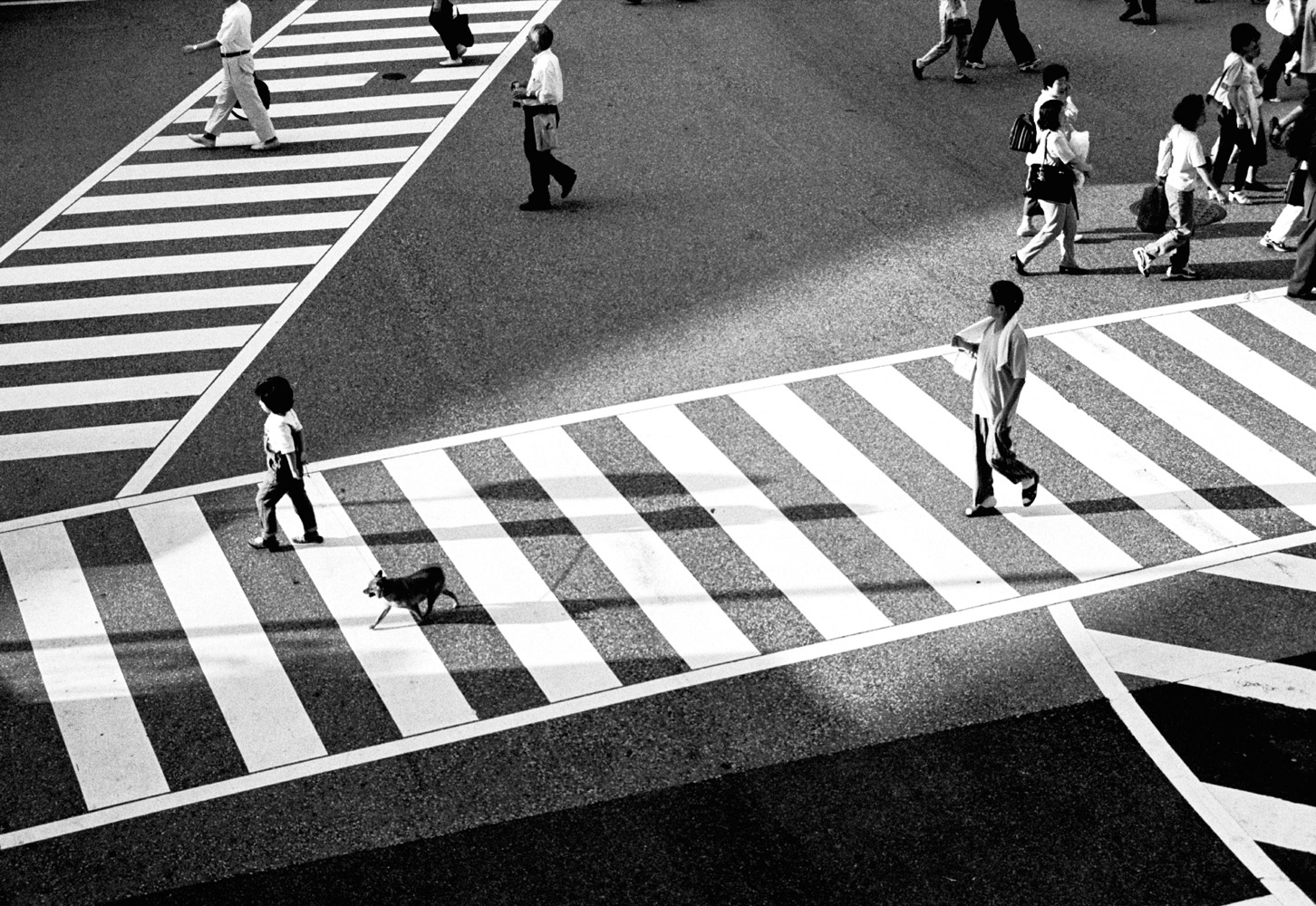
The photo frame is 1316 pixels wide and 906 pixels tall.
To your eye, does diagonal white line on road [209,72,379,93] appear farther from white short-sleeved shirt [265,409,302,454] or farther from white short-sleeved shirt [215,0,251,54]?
white short-sleeved shirt [265,409,302,454]

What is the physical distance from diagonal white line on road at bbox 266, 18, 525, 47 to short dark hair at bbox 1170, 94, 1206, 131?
42.3ft

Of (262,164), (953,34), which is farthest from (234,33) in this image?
(953,34)

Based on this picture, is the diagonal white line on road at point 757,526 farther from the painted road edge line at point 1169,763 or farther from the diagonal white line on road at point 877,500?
the painted road edge line at point 1169,763

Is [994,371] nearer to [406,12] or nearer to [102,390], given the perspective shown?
[102,390]

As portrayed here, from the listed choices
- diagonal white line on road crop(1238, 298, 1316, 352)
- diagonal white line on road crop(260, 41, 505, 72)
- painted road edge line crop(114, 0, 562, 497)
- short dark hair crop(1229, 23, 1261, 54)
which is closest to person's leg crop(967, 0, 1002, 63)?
short dark hair crop(1229, 23, 1261, 54)

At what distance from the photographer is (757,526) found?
39.4 feet

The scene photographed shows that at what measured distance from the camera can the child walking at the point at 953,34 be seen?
21078 millimetres

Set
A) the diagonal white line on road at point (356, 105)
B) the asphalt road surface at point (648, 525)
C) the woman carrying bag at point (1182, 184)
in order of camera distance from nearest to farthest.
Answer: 1. the asphalt road surface at point (648, 525)
2. the woman carrying bag at point (1182, 184)
3. the diagonal white line on road at point (356, 105)

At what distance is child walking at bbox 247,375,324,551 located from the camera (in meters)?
11.1

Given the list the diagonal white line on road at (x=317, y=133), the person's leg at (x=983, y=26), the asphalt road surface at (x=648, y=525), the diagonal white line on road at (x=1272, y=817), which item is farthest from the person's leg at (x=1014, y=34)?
the diagonal white line on road at (x=1272, y=817)

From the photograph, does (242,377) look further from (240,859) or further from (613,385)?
(240,859)

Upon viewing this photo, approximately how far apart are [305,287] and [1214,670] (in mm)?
10937

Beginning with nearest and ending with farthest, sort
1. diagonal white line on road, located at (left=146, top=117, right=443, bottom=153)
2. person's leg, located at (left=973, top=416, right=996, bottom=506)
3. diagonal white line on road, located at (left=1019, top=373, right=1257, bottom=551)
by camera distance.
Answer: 1. person's leg, located at (left=973, top=416, right=996, bottom=506)
2. diagonal white line on road, located at (left=1019, top=373, right=1257, bottom=551)
3. diagonal white line on road, located at (left=146, top=117, right=443, bottom=153)

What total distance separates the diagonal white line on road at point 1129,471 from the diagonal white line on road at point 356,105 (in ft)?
37.7
